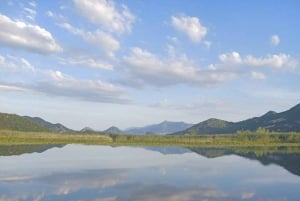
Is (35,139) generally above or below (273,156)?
above

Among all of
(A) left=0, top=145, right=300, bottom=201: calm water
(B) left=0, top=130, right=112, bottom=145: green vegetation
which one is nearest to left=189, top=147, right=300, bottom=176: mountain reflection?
(A) left=0, top=145, right=300, bottom=201: calm water

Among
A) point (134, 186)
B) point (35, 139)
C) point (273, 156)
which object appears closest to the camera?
point (134, 186)

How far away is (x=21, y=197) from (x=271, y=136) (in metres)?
162

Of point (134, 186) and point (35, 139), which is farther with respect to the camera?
point (35, 139)

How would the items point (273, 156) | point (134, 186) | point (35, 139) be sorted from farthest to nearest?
point (35, 139), point (273, 156), point (134, 186)

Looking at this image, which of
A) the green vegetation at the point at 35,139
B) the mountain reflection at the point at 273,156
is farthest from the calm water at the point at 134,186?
the green vegetation at the point at 35,139

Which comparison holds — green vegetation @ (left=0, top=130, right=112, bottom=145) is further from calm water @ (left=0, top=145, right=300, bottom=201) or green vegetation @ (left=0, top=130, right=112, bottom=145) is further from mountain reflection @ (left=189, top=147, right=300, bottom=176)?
calm water @ (left=0, top=145, right=300, bottom=201)

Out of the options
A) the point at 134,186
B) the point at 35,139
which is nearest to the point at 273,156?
the point at 134,186

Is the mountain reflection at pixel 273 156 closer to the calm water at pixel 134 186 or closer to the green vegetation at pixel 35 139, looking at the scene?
the calm water at pixel 134 186

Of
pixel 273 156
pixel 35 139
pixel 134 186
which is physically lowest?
pixel 134 186

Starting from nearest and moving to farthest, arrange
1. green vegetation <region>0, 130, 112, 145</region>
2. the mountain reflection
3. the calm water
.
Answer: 1. the calm water
2. the mountain reflection
3. green vegetation <region>0, 130, 112, 145</region>

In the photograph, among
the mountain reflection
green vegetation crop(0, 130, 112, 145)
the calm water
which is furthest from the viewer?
green vegetation crop(0, 130, 112, 145)

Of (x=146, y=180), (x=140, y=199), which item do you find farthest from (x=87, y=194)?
(x=146, y=180)

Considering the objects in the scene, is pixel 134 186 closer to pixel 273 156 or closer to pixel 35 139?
pixel 273 156
